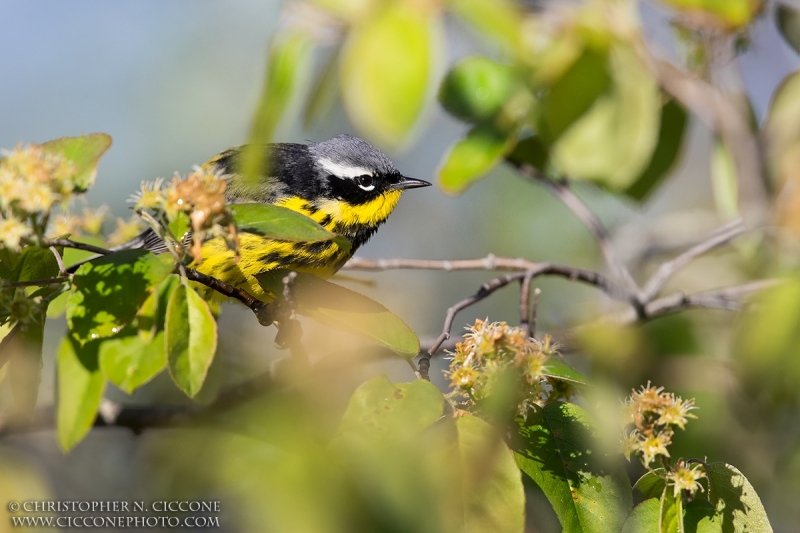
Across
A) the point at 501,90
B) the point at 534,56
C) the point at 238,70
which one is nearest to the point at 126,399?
the point at 238,70

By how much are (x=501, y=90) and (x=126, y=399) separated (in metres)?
3.71

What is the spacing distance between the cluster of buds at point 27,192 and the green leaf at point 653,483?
1362 mm

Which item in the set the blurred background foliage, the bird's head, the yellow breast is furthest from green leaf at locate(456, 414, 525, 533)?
the bird's head

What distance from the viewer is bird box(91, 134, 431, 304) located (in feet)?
10.2

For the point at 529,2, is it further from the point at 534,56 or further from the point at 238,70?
the point at 238,70

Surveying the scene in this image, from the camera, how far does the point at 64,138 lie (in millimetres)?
1868

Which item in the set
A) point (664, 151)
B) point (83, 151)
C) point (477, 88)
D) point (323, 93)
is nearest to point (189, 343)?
point (323, 93)

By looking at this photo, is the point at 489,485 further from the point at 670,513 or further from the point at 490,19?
the point at 490,19

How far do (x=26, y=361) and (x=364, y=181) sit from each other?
219 centimetres

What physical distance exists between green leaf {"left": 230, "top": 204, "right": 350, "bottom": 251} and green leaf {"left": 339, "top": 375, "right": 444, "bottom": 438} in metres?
0.31

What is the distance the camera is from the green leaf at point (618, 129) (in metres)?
1.85

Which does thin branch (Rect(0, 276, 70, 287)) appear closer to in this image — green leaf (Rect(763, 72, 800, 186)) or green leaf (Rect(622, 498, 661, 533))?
green leaf (Rect(622, 498, 661, 533))

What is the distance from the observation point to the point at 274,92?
129 centimetres

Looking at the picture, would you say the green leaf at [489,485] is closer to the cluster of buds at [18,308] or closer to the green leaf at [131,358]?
the green leaf at [131,358]
